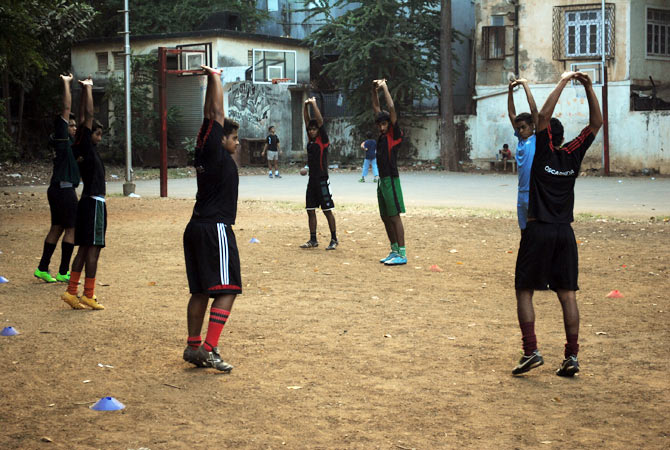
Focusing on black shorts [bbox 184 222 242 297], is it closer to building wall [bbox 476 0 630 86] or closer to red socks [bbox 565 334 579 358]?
red socks [bbox 565 334 579 358]

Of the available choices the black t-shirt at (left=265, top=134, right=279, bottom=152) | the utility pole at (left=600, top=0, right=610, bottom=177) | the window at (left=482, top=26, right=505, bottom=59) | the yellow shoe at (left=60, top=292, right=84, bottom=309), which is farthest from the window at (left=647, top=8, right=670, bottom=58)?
the yellow shoe at (left=60, top=292, right=84, bottom=309)

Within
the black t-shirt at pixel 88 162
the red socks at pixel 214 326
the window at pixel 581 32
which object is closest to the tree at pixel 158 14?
the window at pixel 581 32

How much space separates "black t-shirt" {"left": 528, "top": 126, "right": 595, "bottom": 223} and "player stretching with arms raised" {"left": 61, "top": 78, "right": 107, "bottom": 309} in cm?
410

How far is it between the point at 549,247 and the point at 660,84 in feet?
98.4

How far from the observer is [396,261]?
35.7 feet

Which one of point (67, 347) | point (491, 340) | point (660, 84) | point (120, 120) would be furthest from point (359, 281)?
point (120, 120)

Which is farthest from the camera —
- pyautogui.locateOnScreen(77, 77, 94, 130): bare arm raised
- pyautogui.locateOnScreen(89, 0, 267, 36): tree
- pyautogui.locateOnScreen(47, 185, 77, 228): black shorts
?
pyautogui.locateOnScreen(89, 0, 267, 36): tree

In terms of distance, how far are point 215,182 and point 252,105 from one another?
34.1m

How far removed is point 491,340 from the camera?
22.3ft

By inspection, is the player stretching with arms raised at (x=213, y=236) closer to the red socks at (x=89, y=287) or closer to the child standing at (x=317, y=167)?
the red socks at (x=89, y=287)

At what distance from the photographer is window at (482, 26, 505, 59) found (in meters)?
34.7

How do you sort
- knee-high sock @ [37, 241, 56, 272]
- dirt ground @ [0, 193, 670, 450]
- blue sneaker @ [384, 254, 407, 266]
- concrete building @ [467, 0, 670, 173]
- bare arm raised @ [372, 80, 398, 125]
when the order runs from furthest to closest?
concrete building @ [467, 0, 670, 173], blue sneaker @ [384, 254, 407, 266], bare arm raised @ [372, 80, 398, 125], knee-high sock @ [37, 241, 56, 272], dirt ground @ [0, 193, 670, 450]

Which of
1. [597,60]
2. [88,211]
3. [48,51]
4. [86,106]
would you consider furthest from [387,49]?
[88,211]

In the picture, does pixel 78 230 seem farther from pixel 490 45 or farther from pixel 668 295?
pixel 490 45
